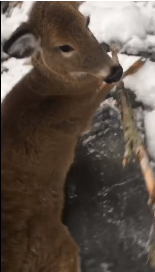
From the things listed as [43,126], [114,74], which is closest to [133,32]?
[114,74]

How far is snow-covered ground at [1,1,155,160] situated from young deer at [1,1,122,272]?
4cm

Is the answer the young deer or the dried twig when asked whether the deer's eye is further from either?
the dried twig

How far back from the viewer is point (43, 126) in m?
0.66

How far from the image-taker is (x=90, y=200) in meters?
0.75

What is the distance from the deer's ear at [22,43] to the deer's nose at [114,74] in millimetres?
101

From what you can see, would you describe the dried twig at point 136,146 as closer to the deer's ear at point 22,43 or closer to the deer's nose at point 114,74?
the deer's nose at point 114,74

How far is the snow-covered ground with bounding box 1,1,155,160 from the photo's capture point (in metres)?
0.72

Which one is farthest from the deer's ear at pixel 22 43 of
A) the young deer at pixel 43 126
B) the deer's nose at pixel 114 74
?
the deer's nose at pixel 114 74

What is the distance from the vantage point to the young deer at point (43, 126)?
629mm

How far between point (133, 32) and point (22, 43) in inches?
7.5

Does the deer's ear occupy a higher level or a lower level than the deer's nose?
higher

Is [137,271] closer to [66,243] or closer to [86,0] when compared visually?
[66,243]

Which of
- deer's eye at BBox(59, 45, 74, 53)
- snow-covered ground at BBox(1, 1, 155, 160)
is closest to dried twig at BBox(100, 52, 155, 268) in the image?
snow-covered ground at BBox(1, 1, 155, 160)

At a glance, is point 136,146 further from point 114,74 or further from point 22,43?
point 22,43
